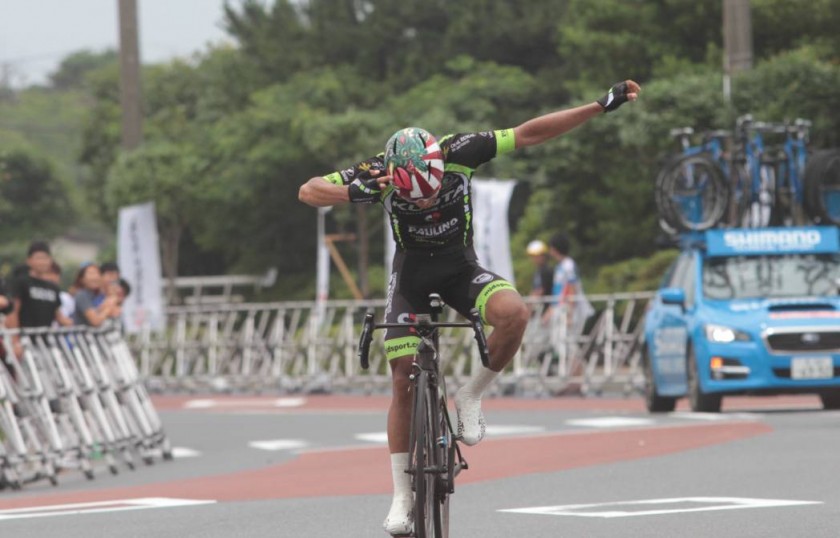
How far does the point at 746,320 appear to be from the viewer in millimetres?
19125

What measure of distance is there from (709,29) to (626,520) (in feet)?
97.5

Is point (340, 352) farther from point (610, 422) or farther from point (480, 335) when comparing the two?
point (480, 335)

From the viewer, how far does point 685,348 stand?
19.8 m

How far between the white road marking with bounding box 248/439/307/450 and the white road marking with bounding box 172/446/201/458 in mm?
614

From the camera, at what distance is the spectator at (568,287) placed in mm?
25359

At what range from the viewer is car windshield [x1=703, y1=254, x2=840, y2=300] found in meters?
19.9

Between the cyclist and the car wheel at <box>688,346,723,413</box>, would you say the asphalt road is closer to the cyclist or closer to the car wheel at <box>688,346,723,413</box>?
the car wheel at <box>688,346,723,413</box>

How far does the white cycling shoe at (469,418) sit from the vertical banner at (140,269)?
82.5 ft

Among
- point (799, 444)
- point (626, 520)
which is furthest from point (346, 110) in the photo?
point (626, 520)

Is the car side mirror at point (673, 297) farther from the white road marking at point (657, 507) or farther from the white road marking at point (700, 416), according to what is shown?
the white road marking at point (657, 507)

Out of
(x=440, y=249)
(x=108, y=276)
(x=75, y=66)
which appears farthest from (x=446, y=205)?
(x=75, y=66)

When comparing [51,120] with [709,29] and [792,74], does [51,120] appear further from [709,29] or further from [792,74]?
[792,74]

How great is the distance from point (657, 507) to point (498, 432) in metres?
8.21

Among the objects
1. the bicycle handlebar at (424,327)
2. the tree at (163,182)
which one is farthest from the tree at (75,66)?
the bicycle handlebar at (424,327)
